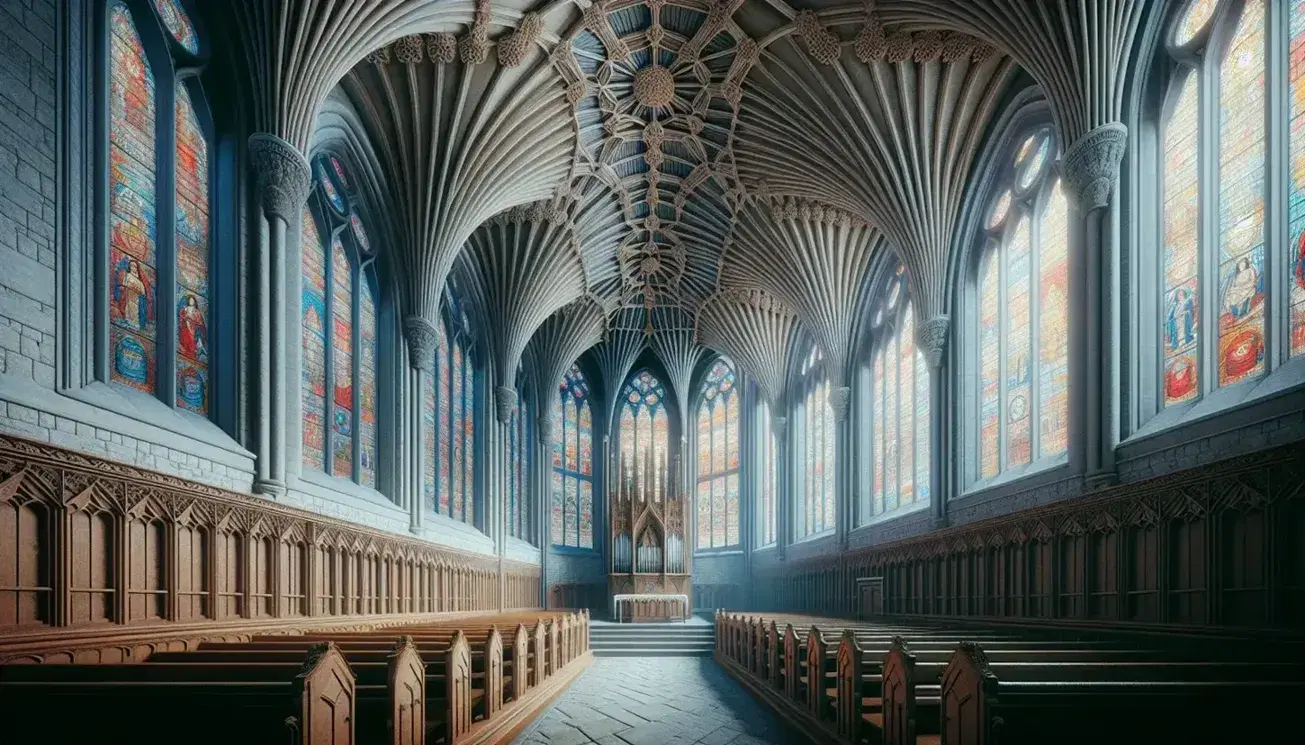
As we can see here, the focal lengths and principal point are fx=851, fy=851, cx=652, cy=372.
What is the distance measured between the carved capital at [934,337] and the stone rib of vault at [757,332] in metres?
12.2

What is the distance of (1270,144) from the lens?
916 centimetres

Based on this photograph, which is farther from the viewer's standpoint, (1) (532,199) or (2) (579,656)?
(1) (532,199)

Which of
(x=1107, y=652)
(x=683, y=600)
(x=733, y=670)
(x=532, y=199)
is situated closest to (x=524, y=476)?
(x=683, y=600)

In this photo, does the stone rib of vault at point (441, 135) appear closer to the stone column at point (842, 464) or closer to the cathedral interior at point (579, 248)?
the cathedral interior at point (579, 248)

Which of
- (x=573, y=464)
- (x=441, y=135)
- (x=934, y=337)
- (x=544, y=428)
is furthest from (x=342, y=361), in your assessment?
(x=573, y=464)

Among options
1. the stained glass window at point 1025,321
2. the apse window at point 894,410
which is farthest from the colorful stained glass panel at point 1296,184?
the apse window at point 894,410

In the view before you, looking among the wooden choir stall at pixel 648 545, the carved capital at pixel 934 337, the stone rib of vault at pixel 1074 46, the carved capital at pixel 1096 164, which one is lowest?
the wooden choir stall at pixel 648 545

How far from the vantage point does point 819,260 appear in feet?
78.1

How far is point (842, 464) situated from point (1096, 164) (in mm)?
14279

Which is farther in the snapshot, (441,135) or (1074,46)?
(441,135)

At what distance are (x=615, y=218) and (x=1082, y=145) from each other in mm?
15932

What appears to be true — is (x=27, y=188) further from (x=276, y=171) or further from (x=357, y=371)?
(x=357, y=371)

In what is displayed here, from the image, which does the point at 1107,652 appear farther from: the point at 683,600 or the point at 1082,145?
the point at 683,600

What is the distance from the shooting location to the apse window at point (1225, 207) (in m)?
8.92
